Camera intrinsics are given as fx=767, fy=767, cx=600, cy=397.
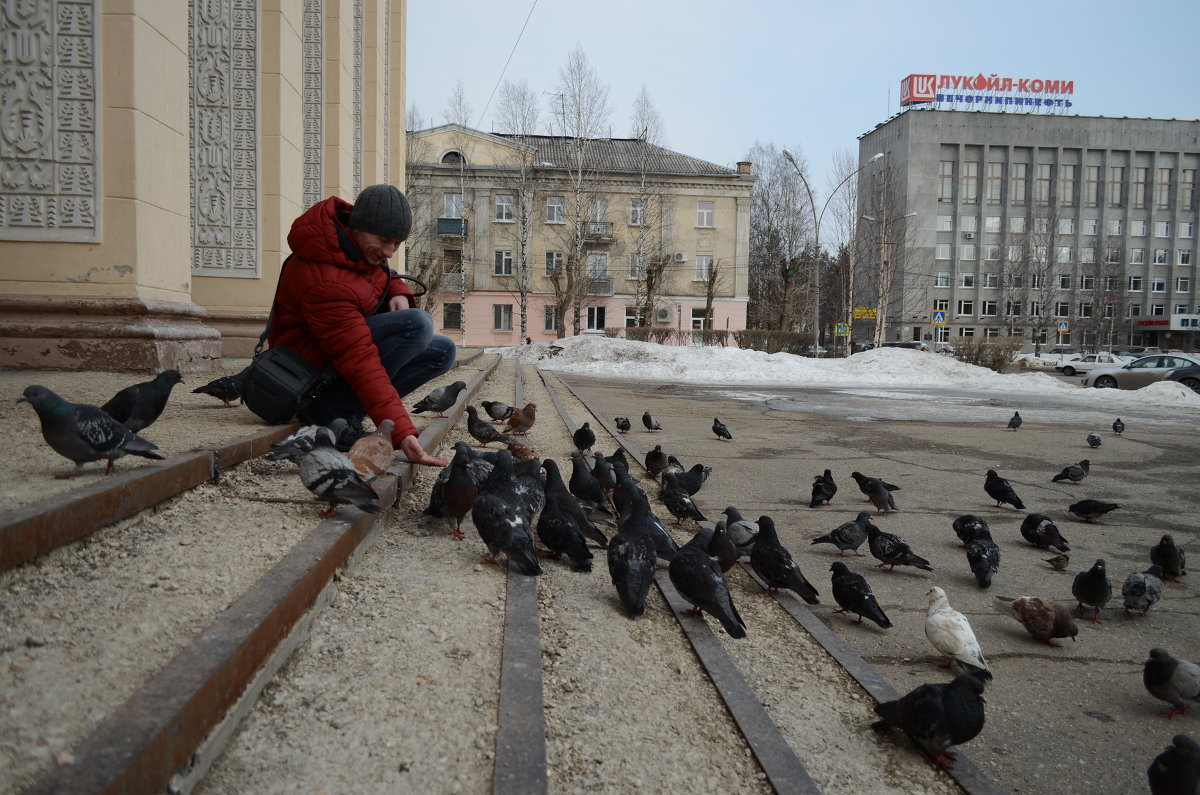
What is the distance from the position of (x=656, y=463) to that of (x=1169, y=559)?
12.5 feet

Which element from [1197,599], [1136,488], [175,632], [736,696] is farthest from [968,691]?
[1136,488]

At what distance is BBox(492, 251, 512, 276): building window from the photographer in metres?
48.5

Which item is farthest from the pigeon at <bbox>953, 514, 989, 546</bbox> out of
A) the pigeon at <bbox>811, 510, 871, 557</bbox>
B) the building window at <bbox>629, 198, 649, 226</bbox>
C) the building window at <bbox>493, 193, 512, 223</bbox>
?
the building window at <bbox>493, 193, 512, 223</bbox>

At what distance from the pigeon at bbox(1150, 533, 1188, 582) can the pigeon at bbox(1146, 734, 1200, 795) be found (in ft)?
9.46

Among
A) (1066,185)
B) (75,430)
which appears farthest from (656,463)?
(1066,185)

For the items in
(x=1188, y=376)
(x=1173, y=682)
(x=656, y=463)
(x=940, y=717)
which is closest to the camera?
(x=940, y=717)

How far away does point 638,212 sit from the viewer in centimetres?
4856

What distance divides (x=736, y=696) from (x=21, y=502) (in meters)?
2.54

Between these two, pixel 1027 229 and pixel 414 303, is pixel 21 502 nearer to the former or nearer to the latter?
pixel 414 303

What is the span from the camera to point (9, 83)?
6.34 meters

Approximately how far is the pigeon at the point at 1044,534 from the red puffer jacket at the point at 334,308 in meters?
4.52

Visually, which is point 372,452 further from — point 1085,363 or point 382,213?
point 1085,363

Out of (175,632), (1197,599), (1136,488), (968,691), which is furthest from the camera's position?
(1136,488)

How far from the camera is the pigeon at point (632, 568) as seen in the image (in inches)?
137
